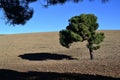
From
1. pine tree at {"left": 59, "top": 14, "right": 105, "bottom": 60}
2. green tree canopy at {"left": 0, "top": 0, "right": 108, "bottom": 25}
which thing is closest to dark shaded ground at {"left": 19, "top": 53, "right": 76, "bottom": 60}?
pine tree at {"left": 59, "top": 14, "right": 105, "bottom": 60}

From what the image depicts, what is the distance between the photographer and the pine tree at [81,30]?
47.4 meters

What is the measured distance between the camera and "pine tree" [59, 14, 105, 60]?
4741 cm

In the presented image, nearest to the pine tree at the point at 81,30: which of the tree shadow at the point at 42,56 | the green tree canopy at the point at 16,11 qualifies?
the tree shadow at the point at 42,56

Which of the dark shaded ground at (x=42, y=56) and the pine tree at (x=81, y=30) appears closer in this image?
the pine tree at (x=81, y=30)

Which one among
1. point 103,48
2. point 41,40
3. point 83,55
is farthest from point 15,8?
point 41,40

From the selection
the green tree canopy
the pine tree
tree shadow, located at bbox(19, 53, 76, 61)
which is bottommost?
tree shadow, located at bbox(19, 53, 76, 61)

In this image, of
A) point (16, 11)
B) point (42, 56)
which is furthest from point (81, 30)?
point (16, 11)

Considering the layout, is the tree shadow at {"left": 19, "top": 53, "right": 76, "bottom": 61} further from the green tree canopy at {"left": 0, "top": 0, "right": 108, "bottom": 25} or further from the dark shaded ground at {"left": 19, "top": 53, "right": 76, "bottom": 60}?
the green tree canopy at {"left": 0, "top": 0, "right": 108, "bottom": 25}

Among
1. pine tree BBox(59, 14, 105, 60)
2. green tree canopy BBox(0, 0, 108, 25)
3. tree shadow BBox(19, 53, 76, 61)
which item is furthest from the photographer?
tree shadow BBox(19, 53, 76, 61)

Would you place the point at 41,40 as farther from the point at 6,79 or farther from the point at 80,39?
the point at 6,79

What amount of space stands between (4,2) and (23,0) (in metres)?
0.61

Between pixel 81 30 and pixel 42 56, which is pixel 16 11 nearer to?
pixel 81 30

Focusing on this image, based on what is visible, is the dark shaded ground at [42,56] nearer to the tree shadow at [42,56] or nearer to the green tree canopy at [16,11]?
the tree shadow at [42,56]

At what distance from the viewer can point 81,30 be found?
4800 centimetres
